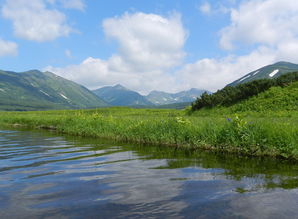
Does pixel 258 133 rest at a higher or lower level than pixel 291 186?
higher

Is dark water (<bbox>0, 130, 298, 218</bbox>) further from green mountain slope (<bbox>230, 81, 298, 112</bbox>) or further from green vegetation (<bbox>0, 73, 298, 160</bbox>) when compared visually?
green mountain slope (<bbox>230, 81, 298, 112</bbox>)

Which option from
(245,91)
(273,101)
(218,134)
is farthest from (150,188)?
(245,91)

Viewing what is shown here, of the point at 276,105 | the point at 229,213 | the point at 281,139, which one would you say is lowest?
the point at 229,213

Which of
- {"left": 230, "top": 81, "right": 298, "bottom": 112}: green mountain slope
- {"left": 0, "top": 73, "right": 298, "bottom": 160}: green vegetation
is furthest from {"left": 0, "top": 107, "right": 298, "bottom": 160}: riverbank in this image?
{"left": 230, "top": 81, "right": 298, "bottom": 112}: green mountain slope

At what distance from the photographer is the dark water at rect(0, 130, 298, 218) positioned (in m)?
5.81

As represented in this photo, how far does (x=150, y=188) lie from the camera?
7.52m

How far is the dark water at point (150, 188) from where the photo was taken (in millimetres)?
5809

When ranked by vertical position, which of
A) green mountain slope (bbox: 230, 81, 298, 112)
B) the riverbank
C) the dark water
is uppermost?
green mountain slope (bbox: 230, 81, 298, 112)

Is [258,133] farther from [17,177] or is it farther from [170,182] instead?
[17,177]

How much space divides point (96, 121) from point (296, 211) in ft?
Result: 73.8

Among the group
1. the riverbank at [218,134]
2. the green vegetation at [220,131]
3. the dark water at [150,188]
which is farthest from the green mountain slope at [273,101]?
the dark water at [150,188]

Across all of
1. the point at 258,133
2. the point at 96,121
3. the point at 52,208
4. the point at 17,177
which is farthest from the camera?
the point at 96,121

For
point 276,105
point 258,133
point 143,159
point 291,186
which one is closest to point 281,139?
point 258,133

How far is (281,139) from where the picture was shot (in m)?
12.0
